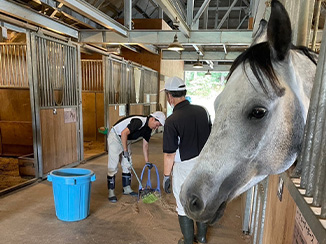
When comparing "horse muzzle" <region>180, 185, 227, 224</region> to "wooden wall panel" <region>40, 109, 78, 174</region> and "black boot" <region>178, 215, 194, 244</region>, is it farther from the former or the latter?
"wooden wall panel" <region>40, 109, 78, 174</region>

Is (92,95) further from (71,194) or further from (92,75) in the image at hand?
(71,194)

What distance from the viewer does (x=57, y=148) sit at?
4.44 m

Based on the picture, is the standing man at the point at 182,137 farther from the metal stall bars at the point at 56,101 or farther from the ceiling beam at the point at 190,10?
the ceiling beam at the point at 190,10

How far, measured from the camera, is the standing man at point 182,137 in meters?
2.21

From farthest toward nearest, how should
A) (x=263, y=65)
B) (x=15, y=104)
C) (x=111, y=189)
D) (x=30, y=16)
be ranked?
(x=15, y=104) < (x=30, y=16) < (x=111, y=189) < (x=263, y=65)

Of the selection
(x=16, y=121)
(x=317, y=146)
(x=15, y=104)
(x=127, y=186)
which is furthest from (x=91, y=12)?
(x=317, y=146)

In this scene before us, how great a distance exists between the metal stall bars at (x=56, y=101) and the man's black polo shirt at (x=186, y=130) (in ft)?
9.23

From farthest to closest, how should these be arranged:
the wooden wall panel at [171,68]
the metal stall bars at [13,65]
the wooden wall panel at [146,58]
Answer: the wooden wall panel at [171,68], the wooden wall panel at [146,58], the metal stall bars at [13,65]

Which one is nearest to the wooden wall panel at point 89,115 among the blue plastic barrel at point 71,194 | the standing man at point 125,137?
the standing man at point 125,137

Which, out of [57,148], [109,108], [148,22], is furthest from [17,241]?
[148,22]

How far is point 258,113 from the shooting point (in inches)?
30.3

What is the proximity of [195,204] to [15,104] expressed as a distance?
5445mm

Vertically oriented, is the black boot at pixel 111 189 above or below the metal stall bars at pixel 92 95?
below

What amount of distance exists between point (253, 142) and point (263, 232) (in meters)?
1.29
